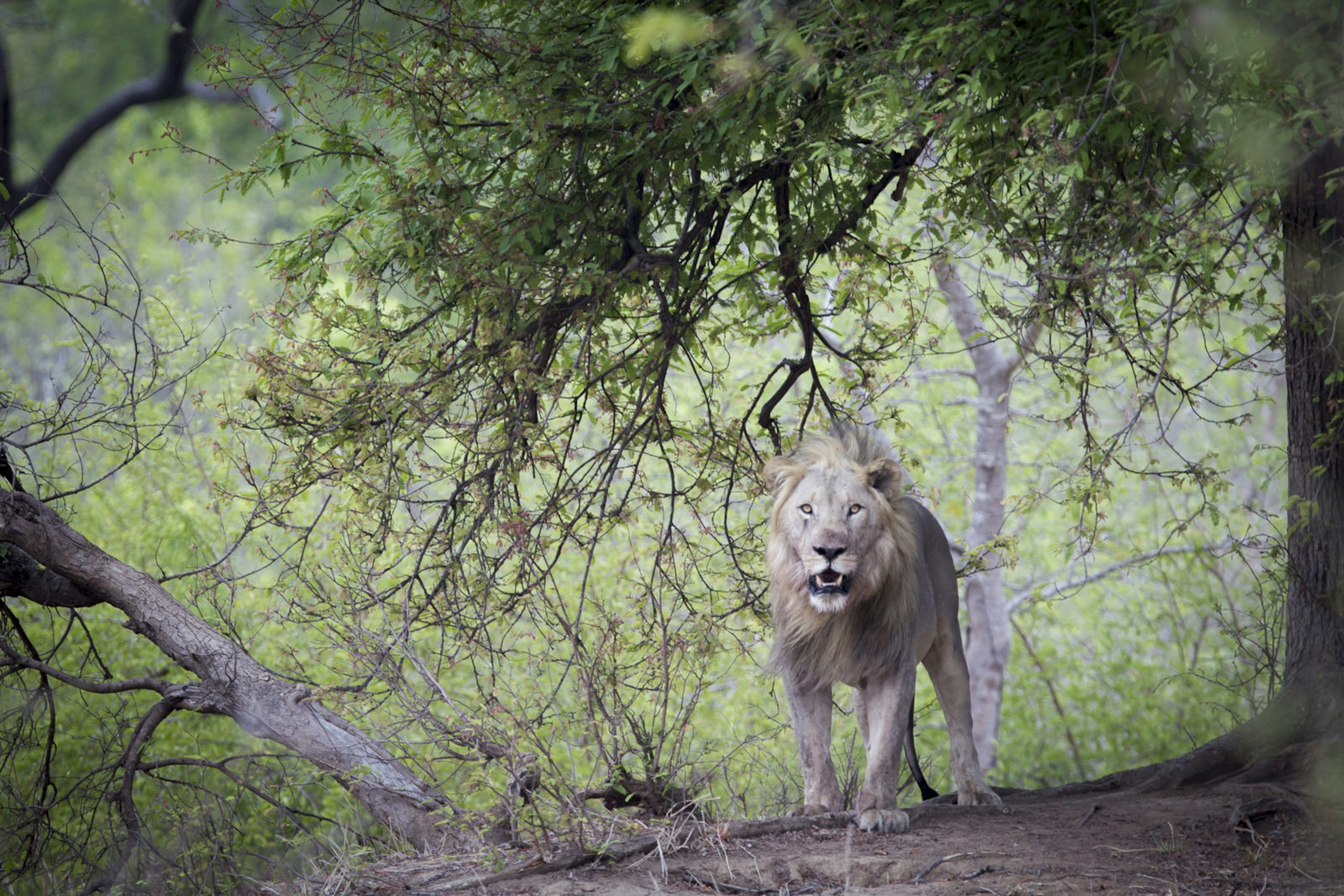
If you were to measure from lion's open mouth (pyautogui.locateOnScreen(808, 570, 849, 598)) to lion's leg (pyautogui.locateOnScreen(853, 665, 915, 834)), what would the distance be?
0.60m

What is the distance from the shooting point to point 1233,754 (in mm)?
6781

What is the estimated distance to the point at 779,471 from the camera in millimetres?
5828

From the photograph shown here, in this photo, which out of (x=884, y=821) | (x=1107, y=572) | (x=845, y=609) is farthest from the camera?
(x=1107, y=572)

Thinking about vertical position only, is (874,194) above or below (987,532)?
below

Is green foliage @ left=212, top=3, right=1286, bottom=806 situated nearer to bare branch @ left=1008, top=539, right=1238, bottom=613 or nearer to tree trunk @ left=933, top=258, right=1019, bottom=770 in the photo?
tree trunk @ left=933, top=258, right=1019, bottom=770

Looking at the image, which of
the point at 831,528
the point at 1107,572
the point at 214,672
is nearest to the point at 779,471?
the point at 831,528

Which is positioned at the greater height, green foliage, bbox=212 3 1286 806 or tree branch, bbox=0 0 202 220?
tree branch, bbox=0 0 202 220

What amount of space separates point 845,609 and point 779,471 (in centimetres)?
72

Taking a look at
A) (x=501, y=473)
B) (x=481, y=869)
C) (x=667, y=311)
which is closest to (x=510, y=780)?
(x=481, y=869)

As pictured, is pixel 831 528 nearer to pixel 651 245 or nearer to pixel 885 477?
pixel 885 477

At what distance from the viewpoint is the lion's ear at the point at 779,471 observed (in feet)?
19.0

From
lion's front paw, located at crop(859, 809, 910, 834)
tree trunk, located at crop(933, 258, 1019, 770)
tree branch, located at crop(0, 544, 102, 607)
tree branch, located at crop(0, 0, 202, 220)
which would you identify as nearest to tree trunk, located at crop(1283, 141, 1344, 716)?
lion's front paw, located at crop(859, 809, 910, 834)

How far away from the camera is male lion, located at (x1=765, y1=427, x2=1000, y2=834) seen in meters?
5.52

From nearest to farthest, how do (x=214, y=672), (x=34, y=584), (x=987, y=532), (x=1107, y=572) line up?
(x=214, y=672)
(x=34, y=584)
(x=1107, y=572)
(x=987, y=532)
